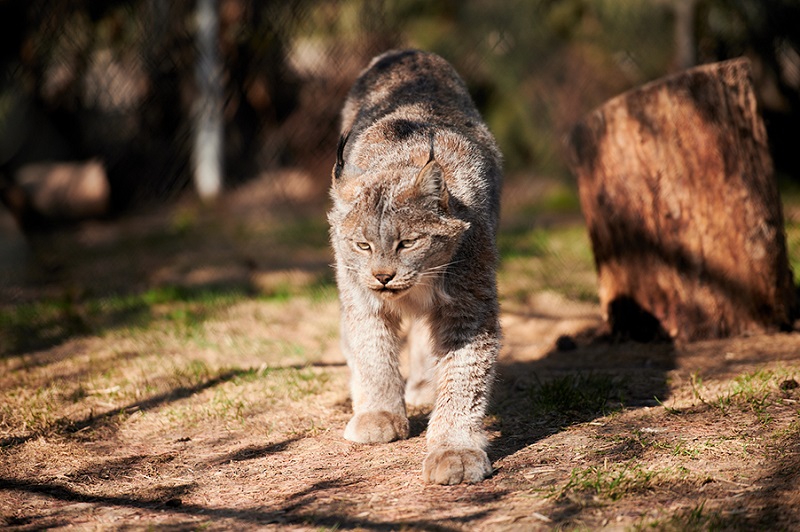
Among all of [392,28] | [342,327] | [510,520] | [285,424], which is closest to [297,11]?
[392,28]

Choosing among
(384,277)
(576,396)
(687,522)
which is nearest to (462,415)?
(384,277)

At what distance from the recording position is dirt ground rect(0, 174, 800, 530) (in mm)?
3107

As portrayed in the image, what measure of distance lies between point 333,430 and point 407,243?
3.40 feet

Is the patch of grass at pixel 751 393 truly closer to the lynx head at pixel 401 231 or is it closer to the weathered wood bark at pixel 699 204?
the weathered wood bark at pixel 699 204

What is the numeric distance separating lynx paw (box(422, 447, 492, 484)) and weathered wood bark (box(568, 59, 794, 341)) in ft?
7.50

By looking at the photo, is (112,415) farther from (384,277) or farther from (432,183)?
(432,183)

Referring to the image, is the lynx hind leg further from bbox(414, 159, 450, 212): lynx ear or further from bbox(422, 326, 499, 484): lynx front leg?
bbox(414, 159, 450, 212): lynx ear

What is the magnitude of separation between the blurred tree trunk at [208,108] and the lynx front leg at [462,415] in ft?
19.7

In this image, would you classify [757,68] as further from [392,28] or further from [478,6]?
[392,28]

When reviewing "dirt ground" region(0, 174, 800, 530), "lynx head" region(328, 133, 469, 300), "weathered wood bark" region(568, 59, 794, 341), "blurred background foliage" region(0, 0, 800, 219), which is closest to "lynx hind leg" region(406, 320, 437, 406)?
"dirt ground" region(0, 174, 800, 530)

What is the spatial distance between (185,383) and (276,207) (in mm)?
5504

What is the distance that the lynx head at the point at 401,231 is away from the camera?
3709 millimetres

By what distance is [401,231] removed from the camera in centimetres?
372

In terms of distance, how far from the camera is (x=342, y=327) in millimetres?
4625
